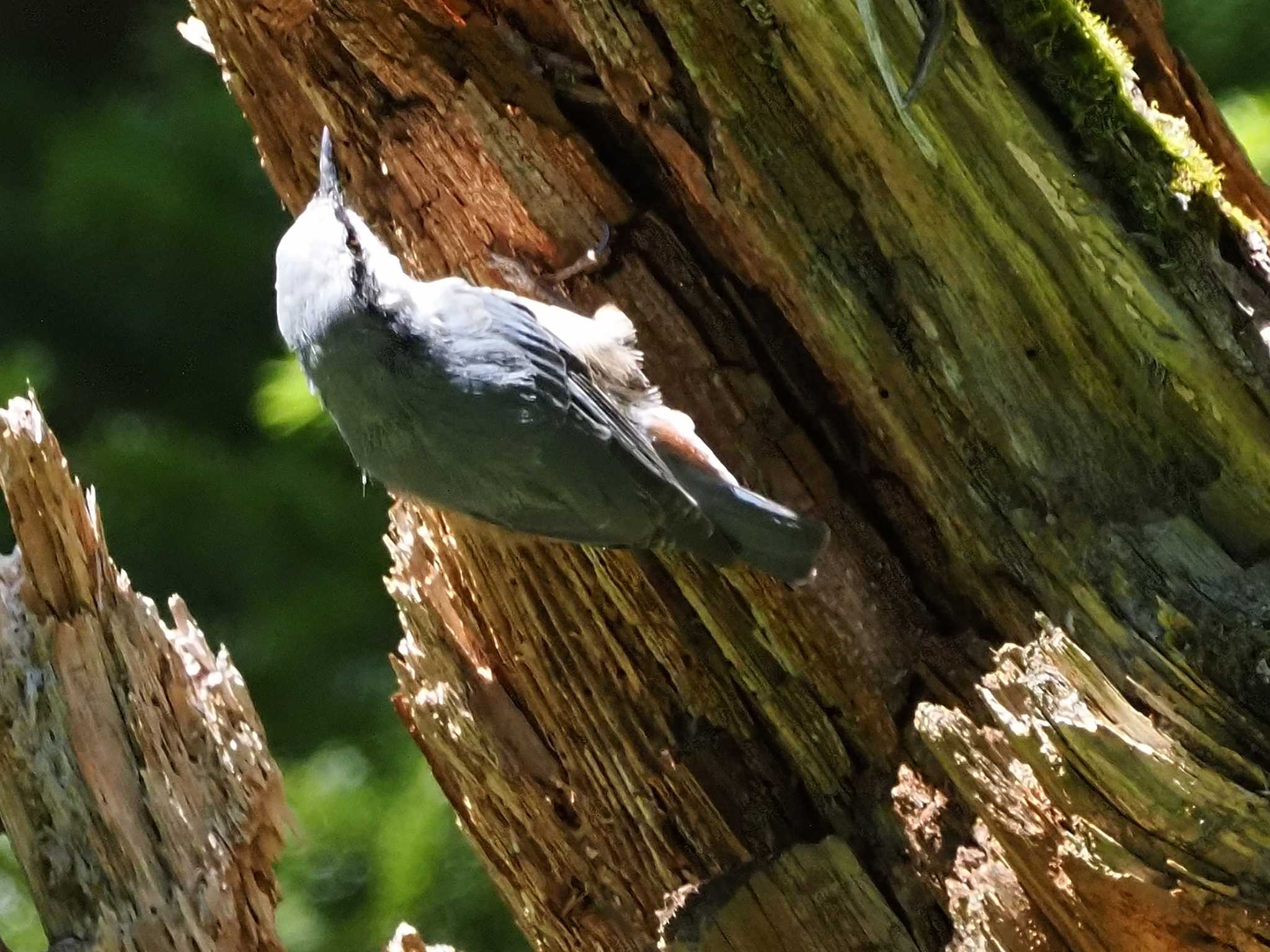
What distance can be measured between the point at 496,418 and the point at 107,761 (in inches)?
32.4

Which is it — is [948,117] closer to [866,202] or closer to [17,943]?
[866,202]

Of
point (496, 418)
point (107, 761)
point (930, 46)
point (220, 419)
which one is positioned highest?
point (930, 46)

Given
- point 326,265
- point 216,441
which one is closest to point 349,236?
point 326,265

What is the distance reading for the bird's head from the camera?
2014mm

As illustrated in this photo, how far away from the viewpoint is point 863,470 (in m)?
2.08

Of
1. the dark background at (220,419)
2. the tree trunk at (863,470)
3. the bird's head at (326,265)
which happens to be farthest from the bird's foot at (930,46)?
the dark background at (220,419)

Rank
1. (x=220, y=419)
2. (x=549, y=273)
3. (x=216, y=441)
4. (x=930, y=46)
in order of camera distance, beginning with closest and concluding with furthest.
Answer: (x=930, y=46) → (x=549, y=273) → (x=216, y=441) → (x=220, y=419)

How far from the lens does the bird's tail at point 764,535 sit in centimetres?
198

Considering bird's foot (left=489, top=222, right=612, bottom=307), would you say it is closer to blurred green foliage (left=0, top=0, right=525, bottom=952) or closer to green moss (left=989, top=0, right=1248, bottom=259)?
green moss (left=989, top=0, right=1248, bottom=259)

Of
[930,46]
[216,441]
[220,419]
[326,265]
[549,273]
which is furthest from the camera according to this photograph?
[220,419]

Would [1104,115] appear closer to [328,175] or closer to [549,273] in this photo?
[549,273]

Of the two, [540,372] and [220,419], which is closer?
[540,372]

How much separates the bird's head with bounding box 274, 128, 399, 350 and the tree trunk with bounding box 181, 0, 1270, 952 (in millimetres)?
202

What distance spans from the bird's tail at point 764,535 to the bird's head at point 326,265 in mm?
657
